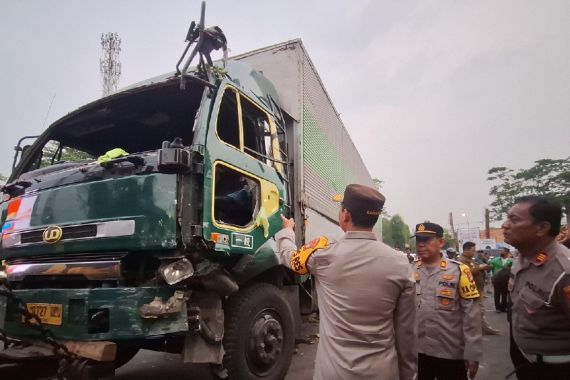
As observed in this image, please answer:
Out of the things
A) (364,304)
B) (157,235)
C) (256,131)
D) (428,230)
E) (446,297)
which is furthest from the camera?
(256,131)

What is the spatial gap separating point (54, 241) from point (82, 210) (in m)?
0.30

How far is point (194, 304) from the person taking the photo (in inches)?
104

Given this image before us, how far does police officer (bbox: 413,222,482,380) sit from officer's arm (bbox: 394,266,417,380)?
0.97 metres

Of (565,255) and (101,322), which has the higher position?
(565,255)

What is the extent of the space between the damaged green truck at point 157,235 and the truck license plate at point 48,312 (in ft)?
0.03

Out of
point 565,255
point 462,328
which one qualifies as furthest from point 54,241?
point 565,255

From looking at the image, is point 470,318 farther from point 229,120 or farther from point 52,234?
point 52,234

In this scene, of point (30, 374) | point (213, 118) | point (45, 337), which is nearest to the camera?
point (45, 337)

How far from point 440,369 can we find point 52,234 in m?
2.84

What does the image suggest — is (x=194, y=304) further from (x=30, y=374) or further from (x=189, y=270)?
(x=30, y=374)

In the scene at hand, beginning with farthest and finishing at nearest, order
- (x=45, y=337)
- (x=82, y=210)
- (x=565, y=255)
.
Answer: (x=82, y=210) < (x=45, y=337) < (x=565, y=255)

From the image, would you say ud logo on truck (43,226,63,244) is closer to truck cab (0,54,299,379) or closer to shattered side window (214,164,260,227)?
truck cab (0,54,299,379)

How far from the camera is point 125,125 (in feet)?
12.1

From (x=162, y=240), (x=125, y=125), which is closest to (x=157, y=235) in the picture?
(x=162, y=240)
